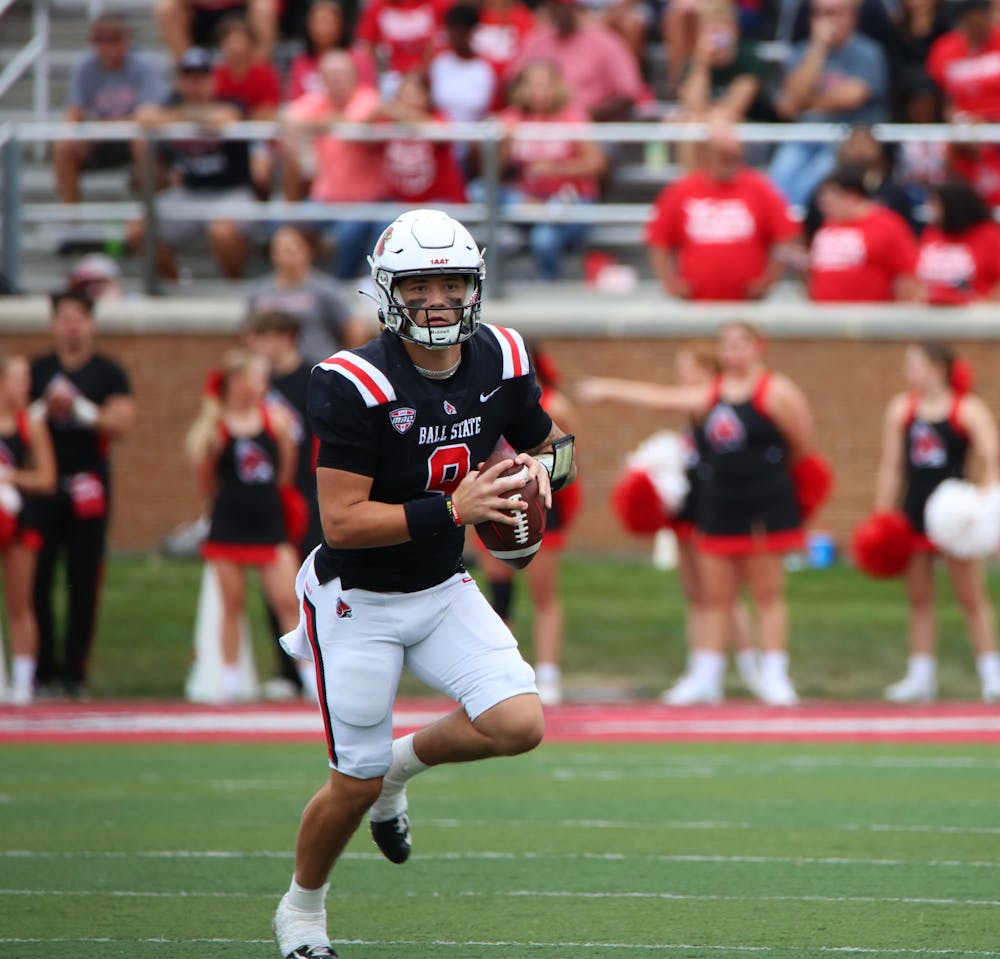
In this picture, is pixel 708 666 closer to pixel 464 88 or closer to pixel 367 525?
pixel 464 88

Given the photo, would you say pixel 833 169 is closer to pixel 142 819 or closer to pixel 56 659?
pixel 56 659

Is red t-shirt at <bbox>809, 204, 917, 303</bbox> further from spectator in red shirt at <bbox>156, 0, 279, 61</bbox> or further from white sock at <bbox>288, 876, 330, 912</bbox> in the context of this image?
white sock at <bbox>288, 876, 330, 912</bbox>

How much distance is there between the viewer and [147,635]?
12227mm

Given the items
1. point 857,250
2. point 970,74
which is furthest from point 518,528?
point 970,74

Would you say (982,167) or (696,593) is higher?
(982,167)

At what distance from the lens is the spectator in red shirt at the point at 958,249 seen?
1200cm

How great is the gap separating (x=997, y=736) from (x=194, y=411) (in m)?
7.04

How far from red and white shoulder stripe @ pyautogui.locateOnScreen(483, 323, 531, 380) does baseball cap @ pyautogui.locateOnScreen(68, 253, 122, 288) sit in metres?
9.13

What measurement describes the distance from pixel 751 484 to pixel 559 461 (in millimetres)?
5206

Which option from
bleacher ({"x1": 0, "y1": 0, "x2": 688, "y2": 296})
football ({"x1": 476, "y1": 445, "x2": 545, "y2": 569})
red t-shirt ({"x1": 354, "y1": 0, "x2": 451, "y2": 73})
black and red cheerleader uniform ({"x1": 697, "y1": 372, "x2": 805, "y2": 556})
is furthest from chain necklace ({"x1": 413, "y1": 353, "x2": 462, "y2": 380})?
red t-shirt ({"x1": 354, "y1": 0, "x2": 451, "y2": 73})

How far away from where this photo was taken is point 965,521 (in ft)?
33.0

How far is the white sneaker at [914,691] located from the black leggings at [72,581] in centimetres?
454

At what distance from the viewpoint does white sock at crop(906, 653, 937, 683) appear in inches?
413

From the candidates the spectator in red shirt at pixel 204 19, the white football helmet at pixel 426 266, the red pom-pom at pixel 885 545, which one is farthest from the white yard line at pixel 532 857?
the spectator in red shirt at pixel 204 19
